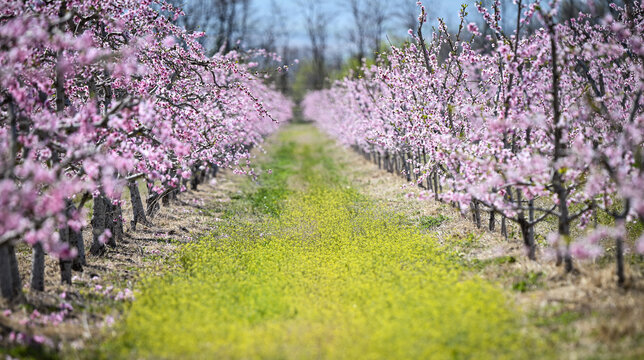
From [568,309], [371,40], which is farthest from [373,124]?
[371,40]

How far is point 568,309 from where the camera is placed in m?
7.81

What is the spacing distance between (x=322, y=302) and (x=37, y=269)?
19.3 ft

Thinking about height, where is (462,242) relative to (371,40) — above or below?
below

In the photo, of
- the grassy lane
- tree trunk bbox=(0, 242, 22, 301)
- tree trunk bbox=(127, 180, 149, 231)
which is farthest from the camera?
tree trunk bbox=(127, 180, 149, 231)

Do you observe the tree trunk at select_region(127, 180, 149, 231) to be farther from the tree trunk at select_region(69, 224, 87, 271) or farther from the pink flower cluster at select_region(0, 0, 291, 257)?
the tree trunk at select_region(69, 224, 87, 271)

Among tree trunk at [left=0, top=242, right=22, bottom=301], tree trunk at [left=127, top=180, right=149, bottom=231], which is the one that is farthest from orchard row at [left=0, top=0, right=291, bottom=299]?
tree trunk at [left=127, top=180, right=149, bottom=231]

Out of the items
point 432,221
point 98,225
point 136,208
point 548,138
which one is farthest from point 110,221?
point 548,138

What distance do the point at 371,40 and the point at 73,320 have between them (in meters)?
40.9

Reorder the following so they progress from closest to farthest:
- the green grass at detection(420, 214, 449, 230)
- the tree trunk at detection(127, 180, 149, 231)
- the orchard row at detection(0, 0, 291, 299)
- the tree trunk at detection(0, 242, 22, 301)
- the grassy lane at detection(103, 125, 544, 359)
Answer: the orchard row at detection(0, 0, 291, 299) → the grassy lane at detection(103, 125, 544, 359) → the tree trunk at detection(0, 242, 22, 301) → the green grass at detection(420, 214, 449, 230) → the tree trunk at detection(127, 180, 149, 231)

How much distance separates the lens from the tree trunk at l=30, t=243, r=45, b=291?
369 inches

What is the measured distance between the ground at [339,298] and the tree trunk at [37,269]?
27cm

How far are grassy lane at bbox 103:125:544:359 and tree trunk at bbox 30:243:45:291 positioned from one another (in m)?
1.98

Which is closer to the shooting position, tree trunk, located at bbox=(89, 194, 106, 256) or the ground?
the ground

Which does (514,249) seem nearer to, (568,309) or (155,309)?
(568,309)
